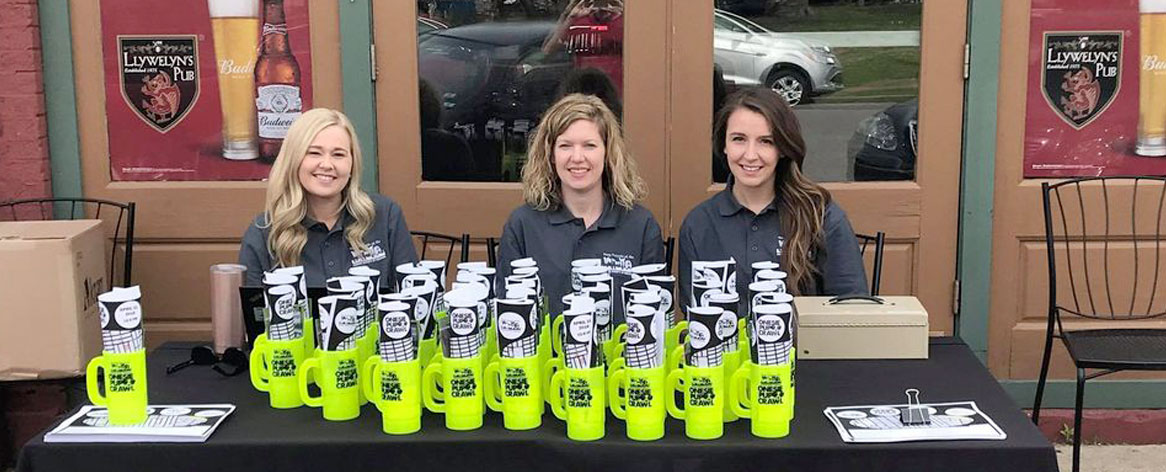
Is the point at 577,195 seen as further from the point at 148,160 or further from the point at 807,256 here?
the point at 148,160

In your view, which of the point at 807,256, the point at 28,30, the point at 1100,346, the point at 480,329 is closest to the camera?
the point at 480,329

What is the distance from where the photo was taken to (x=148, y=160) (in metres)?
3.85

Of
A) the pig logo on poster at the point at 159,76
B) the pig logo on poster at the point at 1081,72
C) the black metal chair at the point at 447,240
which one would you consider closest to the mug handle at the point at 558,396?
the black metal chair at the point at 447,240

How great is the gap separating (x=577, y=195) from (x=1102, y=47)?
197 centimetres

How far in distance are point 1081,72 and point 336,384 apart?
9.41ft

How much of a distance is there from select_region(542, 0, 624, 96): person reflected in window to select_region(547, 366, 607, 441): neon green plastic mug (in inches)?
79.6

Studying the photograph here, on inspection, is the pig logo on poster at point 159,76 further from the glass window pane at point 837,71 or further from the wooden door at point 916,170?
the glass window pane at point 837,71

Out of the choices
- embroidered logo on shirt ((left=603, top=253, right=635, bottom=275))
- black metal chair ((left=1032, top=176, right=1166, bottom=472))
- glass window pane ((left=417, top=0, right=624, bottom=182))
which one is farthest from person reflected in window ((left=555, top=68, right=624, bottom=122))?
black metal chair ((left=1032, top=176, right=1166, bottom=472))

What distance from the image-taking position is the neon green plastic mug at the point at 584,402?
1.88 metres

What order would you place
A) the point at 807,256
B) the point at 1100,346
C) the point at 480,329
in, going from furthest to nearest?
the point at 1100,346
the point at 807,256
the point at 480,329

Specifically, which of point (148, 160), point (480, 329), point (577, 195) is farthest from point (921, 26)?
point (148, 160)

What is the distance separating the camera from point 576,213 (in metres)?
3.02

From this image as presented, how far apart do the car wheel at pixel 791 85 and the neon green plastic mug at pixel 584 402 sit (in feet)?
7.00

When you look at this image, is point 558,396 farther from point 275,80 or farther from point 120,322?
point 275,80
